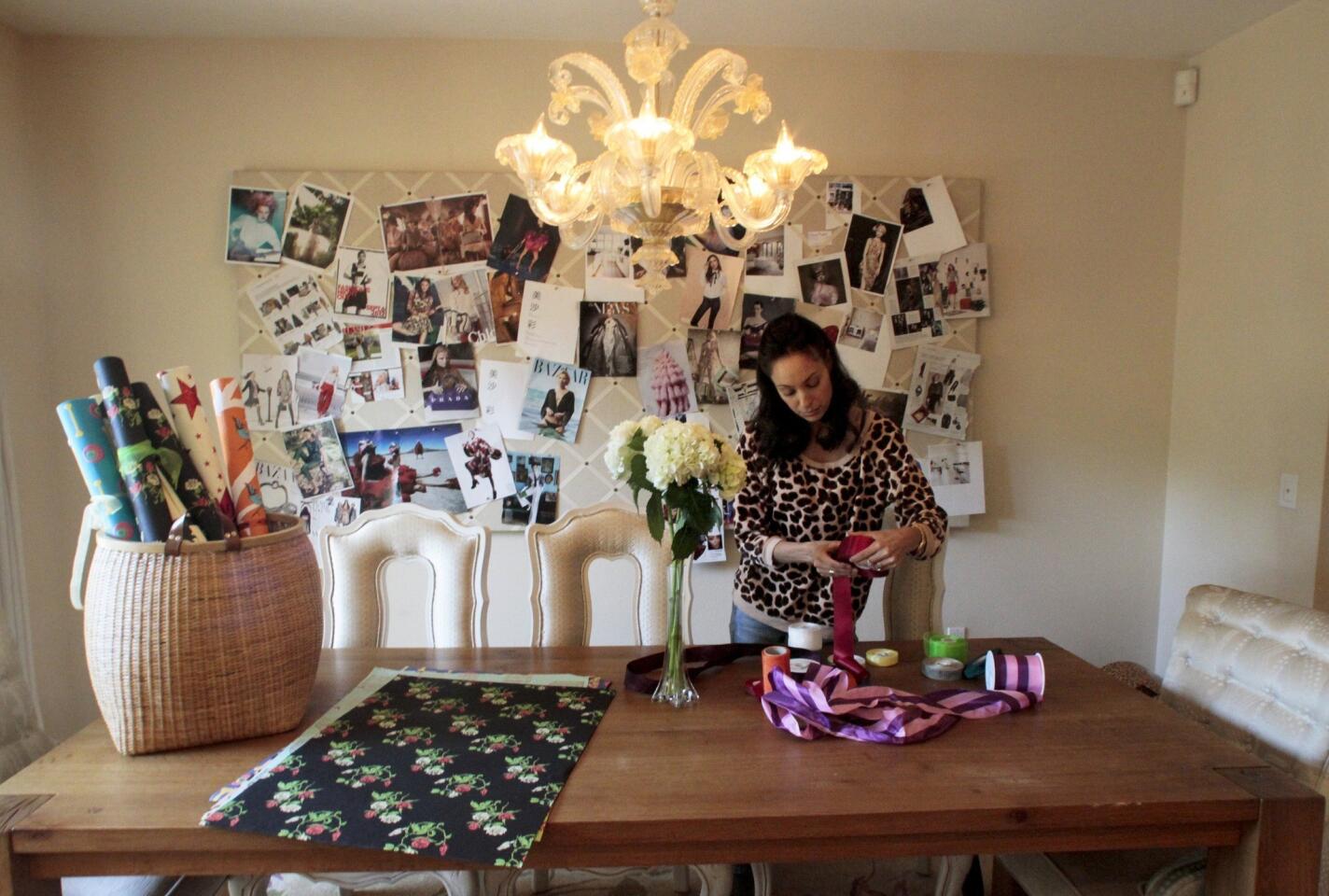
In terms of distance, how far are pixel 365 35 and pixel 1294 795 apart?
306 cm

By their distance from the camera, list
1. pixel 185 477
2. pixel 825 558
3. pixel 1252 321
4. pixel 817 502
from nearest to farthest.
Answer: pixel 185 477 → pixel 825 558 → pixel 817 502 → pixel 1252 321

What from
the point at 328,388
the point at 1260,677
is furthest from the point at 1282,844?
the point at 328,388

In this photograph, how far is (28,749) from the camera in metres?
1.56

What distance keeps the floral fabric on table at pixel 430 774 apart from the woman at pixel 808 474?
0.59 meters

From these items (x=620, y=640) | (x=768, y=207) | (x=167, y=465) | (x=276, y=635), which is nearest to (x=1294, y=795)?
(x=768, y=207)

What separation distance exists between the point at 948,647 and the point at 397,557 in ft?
4.50

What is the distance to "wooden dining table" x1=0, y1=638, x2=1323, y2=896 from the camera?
112cm

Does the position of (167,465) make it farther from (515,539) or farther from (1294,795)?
(1294,795)

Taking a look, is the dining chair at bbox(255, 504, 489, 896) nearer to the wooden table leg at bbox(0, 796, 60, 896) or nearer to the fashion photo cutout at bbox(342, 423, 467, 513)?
the fashion photo cutout at bbox(342, 423, 467, 513)

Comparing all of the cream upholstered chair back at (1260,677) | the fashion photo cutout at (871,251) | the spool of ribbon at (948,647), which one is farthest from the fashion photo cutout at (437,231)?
the cream upholstered chair back at (1260,677)

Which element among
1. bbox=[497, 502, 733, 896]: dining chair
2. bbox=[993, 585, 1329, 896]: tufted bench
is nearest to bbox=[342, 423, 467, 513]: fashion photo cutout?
bbox=[497, 502, 733, 896]: dining chair

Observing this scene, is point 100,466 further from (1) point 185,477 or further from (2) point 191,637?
(2) point 191,637

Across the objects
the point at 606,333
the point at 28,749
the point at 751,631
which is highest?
the point at 606,333

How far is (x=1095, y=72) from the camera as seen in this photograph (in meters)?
2.83
